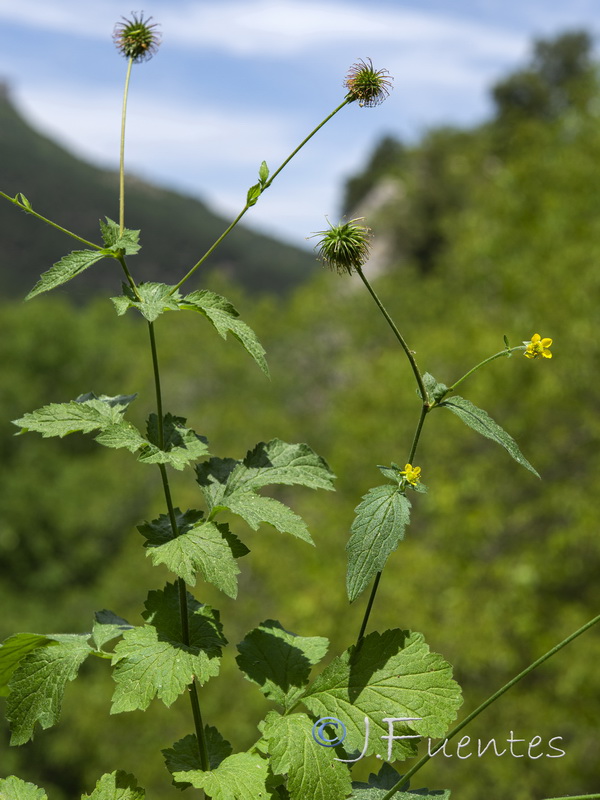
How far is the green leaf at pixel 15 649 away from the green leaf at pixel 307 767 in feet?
1.44

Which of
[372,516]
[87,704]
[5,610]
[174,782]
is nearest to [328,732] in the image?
[174,782]

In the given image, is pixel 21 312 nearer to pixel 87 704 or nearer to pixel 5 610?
pixel 5 610

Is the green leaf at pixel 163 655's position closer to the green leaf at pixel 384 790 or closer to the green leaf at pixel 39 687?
the green leaf at pixel 39 687

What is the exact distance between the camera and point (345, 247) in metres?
1.42

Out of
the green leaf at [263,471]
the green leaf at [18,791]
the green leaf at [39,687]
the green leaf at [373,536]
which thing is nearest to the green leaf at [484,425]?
the green leaf at [373,536]

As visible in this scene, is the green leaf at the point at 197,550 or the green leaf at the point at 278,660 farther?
the green leaf at the point at 278,660

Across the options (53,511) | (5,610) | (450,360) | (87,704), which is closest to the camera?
(450,360)

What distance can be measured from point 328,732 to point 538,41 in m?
45.1

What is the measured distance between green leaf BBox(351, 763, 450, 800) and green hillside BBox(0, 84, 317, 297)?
40.2 m

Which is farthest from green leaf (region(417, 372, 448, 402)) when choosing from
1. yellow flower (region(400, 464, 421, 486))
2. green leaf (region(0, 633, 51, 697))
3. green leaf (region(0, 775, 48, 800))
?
green leaf (region(0, 775, 48, 800))

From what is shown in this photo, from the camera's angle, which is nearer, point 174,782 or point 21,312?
point 174,782

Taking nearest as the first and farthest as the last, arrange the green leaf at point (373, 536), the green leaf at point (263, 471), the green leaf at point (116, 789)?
1. the green leaf at point (373, 536)
2. the green leaf at point (116, 789)
3. the green leaf at point (263, 471)

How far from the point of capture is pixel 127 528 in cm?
3325

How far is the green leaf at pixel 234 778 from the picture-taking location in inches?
51.3
